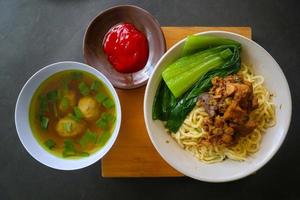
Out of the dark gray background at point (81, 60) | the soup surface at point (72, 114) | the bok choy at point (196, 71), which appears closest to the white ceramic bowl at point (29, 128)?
the soup surface at point (72, 114)

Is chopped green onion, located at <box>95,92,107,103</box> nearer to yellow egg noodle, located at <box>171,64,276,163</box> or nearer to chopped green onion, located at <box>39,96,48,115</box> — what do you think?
chopped green onion, located at <box>39,96,48,115</box>

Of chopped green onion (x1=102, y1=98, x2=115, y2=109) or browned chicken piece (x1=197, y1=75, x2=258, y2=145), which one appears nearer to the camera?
browned chicken piece (x1=197, y1=75, x2=258, y2=145)

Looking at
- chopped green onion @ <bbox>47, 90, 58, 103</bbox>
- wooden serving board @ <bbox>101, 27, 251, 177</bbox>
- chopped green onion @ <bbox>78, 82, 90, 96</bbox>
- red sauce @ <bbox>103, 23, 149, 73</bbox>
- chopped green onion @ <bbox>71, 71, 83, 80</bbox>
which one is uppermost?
red sauce @ <bbox>103, 23, 149, 73</bbox>

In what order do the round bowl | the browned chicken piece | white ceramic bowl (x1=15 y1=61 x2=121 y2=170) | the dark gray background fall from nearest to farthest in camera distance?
the browned chicken piece, white ceramic bowl (x1=15 y1=61 x2=121 y2=170), the round bowl, the dark gray background

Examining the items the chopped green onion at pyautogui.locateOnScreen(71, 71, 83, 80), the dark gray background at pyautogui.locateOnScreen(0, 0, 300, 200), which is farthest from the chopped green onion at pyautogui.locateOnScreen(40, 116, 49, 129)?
the dark gray background at pyautogui.locateOnScreen(0, 0, 300, 200)

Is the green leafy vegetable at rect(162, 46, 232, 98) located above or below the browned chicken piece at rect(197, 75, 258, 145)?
above

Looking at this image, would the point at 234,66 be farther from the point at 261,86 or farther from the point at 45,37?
the point at 45,37
